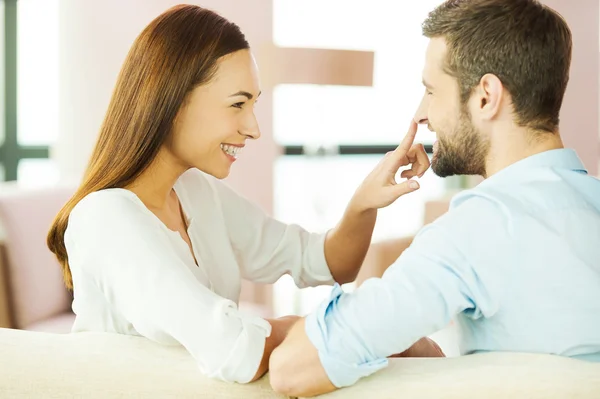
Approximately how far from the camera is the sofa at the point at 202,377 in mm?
1137

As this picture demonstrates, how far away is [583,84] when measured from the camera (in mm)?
6234

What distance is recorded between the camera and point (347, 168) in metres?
5.78

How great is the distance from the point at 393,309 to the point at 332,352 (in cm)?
12

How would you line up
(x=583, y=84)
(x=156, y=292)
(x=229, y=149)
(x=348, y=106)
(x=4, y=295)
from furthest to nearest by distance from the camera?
(x=583, y=84), (x=348, y=106), (x=4, y=295), (x=229, y=149), (x=156, y=292)

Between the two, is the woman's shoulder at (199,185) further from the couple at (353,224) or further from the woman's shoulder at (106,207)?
the woman's shoulder at (106,207)

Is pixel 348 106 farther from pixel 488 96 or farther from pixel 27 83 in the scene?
pixel 488 96

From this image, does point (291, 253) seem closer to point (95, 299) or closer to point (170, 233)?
point (170, 233)

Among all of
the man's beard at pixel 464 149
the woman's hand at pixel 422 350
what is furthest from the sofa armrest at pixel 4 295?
the man's beard at pixel 464 149

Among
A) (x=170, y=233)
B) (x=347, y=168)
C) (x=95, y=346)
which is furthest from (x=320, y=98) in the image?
(x=95, y=346)

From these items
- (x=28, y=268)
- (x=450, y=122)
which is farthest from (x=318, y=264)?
(x=28, y=268)

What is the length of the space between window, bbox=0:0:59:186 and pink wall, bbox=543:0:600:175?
3.85 meters

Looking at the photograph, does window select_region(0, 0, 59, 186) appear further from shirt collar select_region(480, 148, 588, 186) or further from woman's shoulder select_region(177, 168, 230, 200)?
shirt collar select_region(480, 148, 588, 186)

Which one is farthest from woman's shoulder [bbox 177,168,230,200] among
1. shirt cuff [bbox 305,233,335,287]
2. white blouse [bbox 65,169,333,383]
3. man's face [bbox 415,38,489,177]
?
man's face [bbox 415,38,489,177]

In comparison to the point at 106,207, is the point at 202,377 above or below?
below
